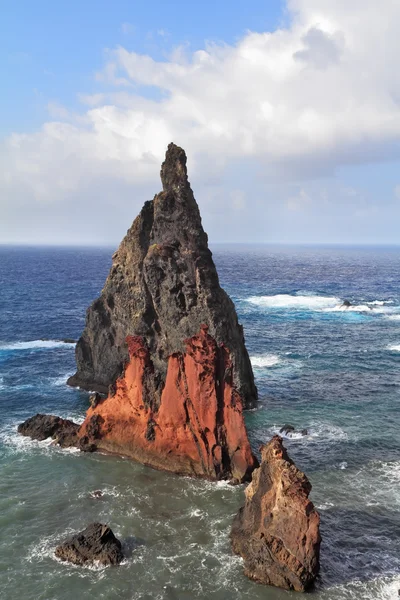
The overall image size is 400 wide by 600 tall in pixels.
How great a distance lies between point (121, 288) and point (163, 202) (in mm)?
12267

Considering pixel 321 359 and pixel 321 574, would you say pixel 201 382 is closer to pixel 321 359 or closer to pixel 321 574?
pixel 321 574

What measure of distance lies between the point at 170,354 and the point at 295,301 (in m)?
81.1

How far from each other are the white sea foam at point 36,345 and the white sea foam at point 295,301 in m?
50.0

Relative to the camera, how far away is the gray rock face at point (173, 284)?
1887 inches

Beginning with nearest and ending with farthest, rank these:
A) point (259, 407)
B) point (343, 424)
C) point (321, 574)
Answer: point (321, 574) < point (343, 424) < point (259, 407)

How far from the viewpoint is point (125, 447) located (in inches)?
1721

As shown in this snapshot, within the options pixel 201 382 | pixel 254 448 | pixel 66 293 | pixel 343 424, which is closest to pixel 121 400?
pixel 201 382

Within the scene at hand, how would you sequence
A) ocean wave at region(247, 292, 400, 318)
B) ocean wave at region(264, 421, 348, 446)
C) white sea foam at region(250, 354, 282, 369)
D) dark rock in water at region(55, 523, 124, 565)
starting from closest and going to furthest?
dark rock in water at region(55, 523, 124, 565), ocean wave at region(264, 421, 348, 446), white sea foam at region(250, 354, 282, 369), ocean wave at region(247, 292, 400, 318)

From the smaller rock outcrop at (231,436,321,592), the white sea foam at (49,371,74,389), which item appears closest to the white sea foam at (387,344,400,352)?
the white sea foam at (49,371,74,389)

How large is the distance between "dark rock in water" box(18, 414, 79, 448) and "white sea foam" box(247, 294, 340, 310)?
74.4 m

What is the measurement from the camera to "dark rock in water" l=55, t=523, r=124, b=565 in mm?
30250

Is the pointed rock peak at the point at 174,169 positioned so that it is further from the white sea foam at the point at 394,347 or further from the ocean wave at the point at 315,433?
the white sea foam at the point at 394,347

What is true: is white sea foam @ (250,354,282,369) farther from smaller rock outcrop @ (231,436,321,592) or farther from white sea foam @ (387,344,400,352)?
smaller rock outcrop @ (231,436,321,592)

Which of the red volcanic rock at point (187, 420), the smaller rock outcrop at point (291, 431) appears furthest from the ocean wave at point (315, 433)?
the red volcanic rock at point (187, 420)
